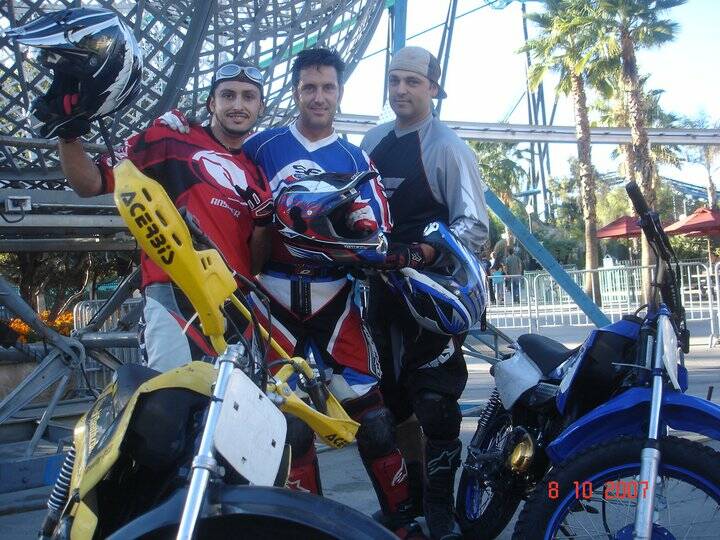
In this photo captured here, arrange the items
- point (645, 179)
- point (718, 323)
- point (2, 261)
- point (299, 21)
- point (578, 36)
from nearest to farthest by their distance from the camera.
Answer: point (299, 21), point (718, 323), point (2, 261), point (645, 179), point (578, 36)

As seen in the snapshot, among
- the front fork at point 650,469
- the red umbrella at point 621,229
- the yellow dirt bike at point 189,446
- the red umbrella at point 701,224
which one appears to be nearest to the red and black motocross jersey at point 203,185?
the yellow dirt bike at point 189,446

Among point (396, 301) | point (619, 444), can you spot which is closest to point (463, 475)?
point (396, 301)

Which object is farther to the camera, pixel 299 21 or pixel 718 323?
pixel 718 323

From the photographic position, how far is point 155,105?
5062mm

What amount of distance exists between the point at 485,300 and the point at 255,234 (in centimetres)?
86

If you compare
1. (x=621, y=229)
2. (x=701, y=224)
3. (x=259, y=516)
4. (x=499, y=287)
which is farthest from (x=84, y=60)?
(x=621, y=229)

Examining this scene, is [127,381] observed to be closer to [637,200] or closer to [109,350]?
[637,200]

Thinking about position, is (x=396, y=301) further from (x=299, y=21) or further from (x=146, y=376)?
(x=299, y=21)

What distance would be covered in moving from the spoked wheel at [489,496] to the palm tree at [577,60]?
20804mm

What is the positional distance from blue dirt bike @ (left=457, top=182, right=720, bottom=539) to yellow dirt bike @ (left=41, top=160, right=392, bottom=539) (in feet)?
3.20

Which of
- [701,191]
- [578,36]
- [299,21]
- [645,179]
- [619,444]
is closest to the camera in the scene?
[619,444]

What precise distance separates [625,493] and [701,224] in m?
20.5

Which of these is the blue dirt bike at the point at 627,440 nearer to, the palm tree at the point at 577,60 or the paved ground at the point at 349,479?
the paved ground at the point at 349,479

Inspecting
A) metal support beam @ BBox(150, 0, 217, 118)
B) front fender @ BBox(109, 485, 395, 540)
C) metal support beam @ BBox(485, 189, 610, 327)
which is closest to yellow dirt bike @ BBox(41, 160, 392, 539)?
front fender @ BBox(109, 485, 395, 540)
